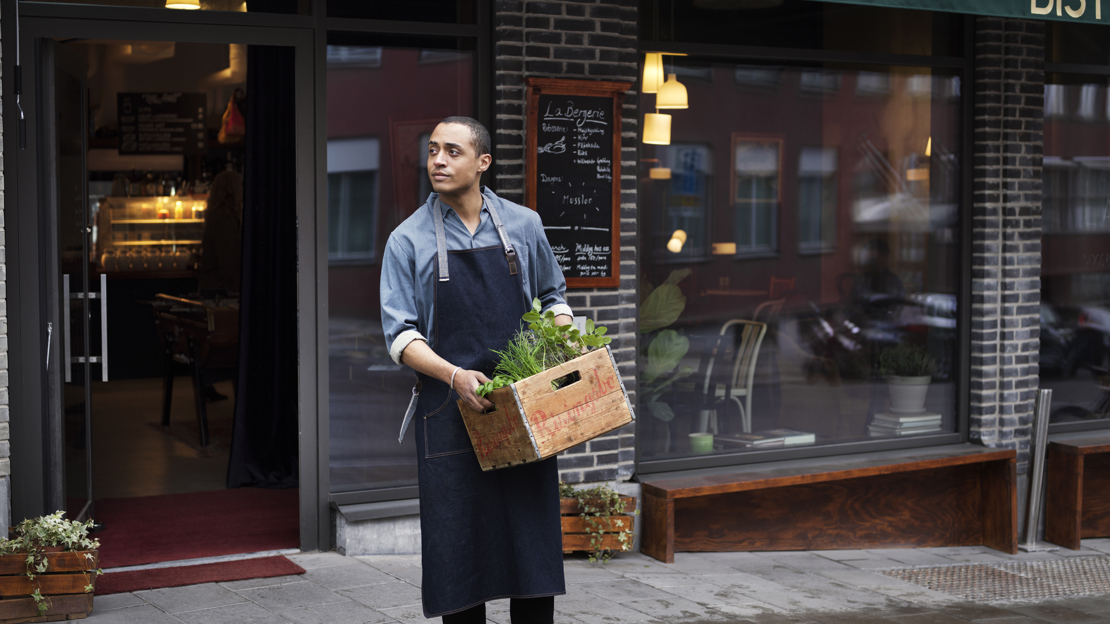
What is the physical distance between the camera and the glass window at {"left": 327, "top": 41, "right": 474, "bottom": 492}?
5.39 m

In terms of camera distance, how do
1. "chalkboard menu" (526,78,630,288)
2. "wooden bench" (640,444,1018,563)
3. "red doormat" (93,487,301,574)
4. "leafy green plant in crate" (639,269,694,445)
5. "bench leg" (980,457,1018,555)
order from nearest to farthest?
1. "red doormat" (93,487,301,574)
2. "chalkboard menu" (526,78,630,288)
3. "wooden bench" (640,444,1018,563)
4. "leafy green plant in crate" (639,269,694,445)
5. "bench leg" (980,457,1018,555)

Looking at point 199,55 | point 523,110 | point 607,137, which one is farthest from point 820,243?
point 199,55

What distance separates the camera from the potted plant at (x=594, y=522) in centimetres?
552

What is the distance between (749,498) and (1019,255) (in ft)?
7.75

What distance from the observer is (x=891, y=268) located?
22.6 feet

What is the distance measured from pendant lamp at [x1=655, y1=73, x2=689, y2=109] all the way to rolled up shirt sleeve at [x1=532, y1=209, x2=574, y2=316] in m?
2.66

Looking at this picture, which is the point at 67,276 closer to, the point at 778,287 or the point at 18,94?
the point at 18,94

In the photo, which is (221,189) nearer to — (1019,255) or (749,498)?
(749,498)

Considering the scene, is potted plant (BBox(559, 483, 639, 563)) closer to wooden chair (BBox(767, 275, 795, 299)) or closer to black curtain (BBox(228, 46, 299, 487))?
wooden chair (BBox(767, 275, 795, 299))

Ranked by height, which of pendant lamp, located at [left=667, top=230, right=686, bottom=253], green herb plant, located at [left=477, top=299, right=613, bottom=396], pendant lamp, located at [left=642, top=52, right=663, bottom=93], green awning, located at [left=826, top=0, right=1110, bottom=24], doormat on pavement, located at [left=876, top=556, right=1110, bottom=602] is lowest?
doormat on pavement, located at [left=876, top=556, right=1110, bottom=602]

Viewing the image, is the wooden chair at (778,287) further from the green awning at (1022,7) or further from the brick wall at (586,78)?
the green awning at (1022,7)

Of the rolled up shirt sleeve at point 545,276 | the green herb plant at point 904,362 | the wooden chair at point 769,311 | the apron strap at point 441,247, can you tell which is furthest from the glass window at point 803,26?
the apron strap at point 441,247

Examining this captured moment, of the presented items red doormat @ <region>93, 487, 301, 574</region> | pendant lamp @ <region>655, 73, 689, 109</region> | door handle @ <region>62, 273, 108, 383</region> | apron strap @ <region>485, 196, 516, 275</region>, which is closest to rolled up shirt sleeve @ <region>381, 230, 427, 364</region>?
apron strap @ <region>485, 196, 516, 275</region>

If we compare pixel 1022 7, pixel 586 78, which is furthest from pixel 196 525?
pixel 1022 7
